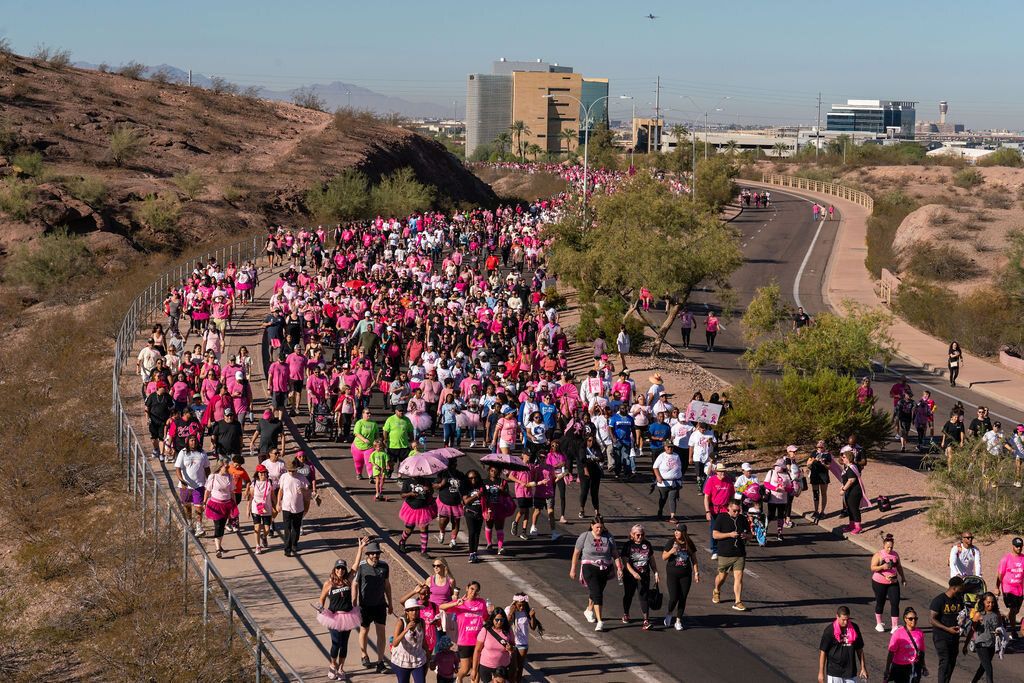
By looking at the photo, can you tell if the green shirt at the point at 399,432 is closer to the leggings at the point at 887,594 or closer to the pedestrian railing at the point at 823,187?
the leggings at the point at 887,594

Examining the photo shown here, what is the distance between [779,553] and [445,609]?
7173 millimetres

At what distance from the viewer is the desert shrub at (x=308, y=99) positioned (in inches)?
3755

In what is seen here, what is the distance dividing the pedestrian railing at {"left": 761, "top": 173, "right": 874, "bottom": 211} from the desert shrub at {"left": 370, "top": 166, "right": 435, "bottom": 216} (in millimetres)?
34746

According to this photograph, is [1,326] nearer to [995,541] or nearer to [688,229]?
[688,229]

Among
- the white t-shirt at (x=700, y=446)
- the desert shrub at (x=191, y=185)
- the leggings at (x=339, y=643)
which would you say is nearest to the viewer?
the leggings at (x=339, y=643)

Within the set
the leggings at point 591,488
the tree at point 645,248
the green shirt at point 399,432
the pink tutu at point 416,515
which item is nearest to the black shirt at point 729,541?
the leggings at point 591,488

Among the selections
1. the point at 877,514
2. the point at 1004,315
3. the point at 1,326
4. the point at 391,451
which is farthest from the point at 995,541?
the point at 1,326

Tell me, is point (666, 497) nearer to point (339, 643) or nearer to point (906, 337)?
point (339, 643)

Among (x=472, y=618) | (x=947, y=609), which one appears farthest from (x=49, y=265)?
(x=947, y=609)

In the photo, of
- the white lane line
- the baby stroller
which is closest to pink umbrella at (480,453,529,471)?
the white lane line

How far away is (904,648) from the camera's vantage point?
12539 millimetres

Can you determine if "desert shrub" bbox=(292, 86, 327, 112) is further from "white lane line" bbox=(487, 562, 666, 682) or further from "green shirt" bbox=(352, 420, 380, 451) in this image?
"white lane line" bbox=(487, 562, 666, 682)

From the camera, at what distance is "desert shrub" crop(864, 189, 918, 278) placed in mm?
59969

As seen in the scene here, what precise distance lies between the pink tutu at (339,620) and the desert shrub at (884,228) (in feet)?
156
